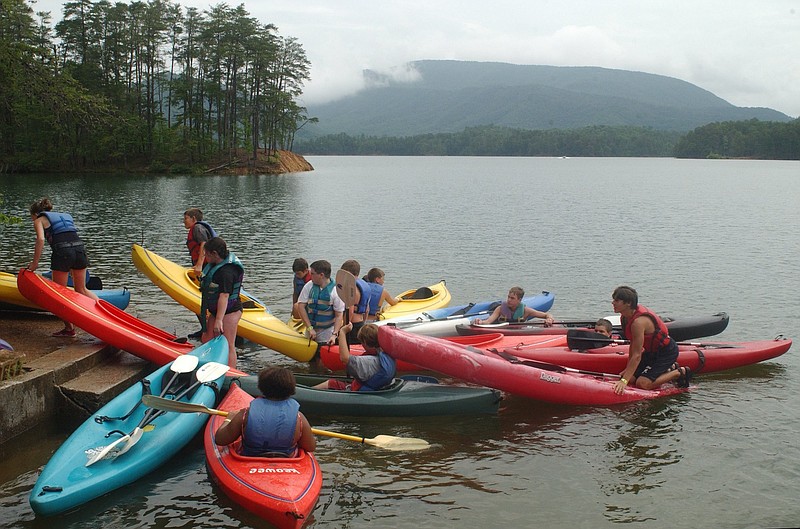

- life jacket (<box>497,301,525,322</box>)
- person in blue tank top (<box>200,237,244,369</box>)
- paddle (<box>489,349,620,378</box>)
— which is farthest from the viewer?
life jacket (<box>497,301,525,322</box>)

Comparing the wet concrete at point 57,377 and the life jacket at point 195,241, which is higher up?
the life jacket at point 195,241

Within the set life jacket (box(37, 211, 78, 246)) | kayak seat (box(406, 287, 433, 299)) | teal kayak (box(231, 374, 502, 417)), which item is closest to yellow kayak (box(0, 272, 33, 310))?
life jacket (box(37, 211, 78, 246))

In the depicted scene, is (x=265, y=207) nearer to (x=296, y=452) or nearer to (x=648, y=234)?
(x=648, y=234)

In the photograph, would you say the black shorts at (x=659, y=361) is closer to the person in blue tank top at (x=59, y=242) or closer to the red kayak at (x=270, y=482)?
the red kayak at (x=270, y=482)

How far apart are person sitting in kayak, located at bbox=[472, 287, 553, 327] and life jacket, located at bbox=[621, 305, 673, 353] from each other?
6.97 ft

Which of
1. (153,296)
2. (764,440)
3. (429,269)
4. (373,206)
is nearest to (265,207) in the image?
(373,206)

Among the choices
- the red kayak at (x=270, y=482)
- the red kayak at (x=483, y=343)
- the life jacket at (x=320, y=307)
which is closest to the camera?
the red kayak at (x=270, y=482)

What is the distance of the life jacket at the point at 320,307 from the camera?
370 inches

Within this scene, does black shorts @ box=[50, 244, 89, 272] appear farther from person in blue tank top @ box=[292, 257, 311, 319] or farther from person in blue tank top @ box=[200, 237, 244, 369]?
person in blue tank top @ box=[292, 257, 311, 319]

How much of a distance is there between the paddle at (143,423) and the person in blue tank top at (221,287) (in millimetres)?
791

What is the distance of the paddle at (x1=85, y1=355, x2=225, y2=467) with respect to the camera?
605cm

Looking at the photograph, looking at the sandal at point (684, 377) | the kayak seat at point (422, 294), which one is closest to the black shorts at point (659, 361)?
the sandal at point (684, 377)

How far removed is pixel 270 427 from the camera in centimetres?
586

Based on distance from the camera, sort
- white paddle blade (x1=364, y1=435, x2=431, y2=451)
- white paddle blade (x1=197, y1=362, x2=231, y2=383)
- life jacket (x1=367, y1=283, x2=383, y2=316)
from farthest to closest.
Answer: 1. life jacket (x1=367, y1=283, x2=383, y2=316)
2. white paddle blade (x1=197, y1=362, x2=231, y2=383)
3. white paddle blade (x1=364, y1=435, x2=431, y2=451)
